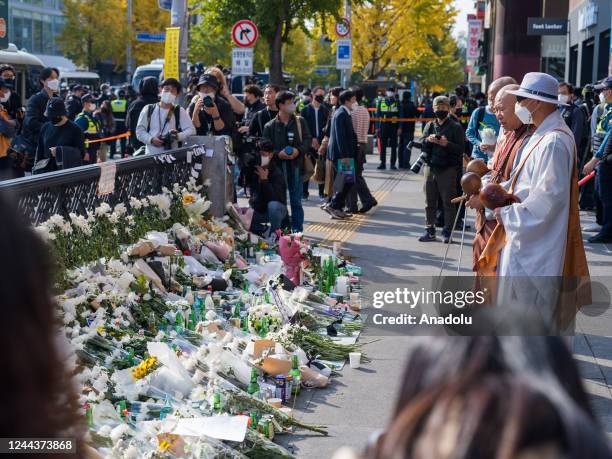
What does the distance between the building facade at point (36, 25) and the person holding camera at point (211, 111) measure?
54151 mm

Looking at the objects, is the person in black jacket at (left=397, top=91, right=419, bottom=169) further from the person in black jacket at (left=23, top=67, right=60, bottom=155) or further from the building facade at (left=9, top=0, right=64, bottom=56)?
the building facade at (left=9, top=0, right=64, bottom=56)

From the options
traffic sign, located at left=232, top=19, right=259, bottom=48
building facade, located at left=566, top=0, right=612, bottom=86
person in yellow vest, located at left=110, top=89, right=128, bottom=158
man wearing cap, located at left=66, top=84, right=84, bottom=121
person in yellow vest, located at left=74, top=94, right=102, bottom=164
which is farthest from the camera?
person in yellow vest, located at left=110, top=89, right=128, bottom=158

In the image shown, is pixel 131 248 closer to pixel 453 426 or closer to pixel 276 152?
pixel 276 152

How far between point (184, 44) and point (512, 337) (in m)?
14.4

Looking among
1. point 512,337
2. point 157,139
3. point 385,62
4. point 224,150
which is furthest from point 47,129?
point 385,62

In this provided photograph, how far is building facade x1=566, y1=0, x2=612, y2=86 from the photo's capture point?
2392 cm

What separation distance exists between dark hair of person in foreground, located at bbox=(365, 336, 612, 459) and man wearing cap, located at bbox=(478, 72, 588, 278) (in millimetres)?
4588

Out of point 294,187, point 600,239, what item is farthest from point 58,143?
point 600,239

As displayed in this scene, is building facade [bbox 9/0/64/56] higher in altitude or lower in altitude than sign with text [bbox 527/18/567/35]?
higher

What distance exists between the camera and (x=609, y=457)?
120cm

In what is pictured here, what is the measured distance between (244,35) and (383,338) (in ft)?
41.5

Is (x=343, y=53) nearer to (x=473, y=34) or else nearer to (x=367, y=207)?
(x=367, y=207)

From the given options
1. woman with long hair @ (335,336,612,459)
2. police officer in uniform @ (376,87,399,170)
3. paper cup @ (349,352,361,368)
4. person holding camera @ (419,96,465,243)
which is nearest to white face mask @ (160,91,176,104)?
person holding camera @ (419,96,465,243)

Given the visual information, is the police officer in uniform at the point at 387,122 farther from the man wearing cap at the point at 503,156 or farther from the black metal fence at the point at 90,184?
the man wearing cap at the point at 503,156
